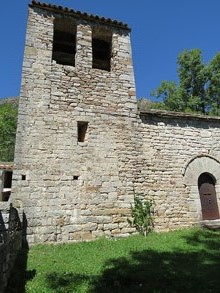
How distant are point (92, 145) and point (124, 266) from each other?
140 inches

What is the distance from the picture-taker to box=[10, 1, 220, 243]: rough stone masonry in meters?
6.68

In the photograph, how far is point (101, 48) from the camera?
991cm

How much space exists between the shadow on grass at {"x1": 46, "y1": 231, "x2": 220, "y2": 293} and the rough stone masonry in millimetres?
1936

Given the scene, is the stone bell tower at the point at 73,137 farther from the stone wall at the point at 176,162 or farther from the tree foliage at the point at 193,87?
the tree foliage at the point at 193,87

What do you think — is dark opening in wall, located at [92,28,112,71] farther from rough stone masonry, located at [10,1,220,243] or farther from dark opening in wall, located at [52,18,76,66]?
dark opening in wall, located at [52,18,76,66]

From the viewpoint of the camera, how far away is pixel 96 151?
294 inches

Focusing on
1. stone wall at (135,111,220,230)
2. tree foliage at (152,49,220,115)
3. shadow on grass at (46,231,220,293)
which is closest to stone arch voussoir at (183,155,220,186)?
stone wall at (135,111,220,230)

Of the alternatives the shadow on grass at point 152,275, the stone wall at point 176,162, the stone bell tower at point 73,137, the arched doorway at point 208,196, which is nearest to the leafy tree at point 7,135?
the stone bell tower at point 73,137

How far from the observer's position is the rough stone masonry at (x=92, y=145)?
668 centimetres

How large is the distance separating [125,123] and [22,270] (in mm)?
4864

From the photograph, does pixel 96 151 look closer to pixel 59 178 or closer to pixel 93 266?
pixel 59 178

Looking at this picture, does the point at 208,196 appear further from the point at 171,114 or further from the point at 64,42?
the point at 64,42

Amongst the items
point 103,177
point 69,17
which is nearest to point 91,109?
point 103,177

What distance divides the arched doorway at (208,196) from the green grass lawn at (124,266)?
1493mm
